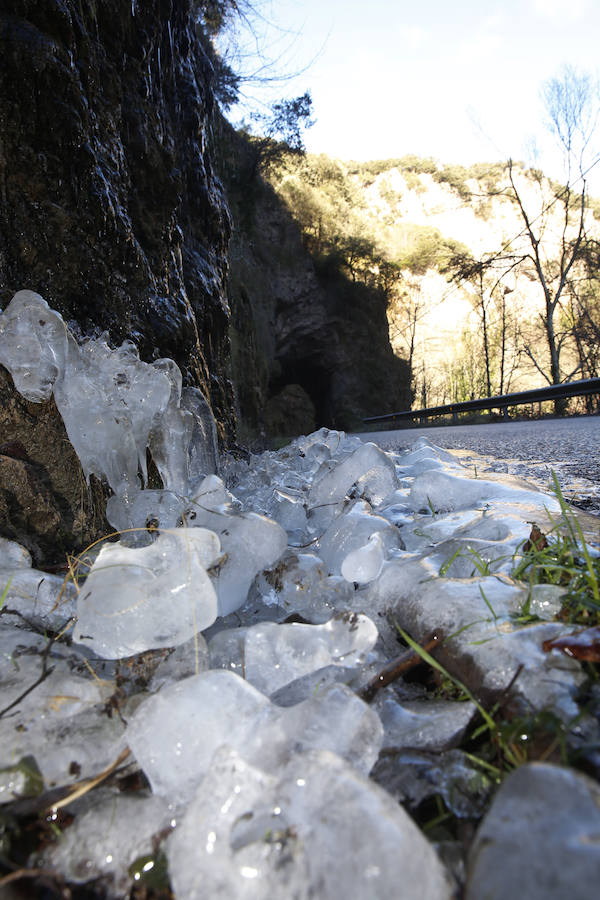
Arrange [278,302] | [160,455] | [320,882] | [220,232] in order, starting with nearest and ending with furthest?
[320,882] < [160,455] < [220,232] < [278,302]

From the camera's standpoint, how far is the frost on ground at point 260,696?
17.1 inches

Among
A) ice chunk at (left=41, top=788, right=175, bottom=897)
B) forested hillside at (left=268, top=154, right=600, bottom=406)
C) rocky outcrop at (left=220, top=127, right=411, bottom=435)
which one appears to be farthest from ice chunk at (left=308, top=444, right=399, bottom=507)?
forested hillside at (left=268, top=154, right=600, bottom=406)

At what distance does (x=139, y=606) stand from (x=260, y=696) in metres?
0.32

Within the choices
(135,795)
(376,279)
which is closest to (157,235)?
(135,795)

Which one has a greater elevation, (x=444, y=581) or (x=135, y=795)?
(x=444, y=581)

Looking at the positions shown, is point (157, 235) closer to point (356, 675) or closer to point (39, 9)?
point (39, 9)

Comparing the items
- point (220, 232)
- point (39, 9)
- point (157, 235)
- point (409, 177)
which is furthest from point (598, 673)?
point (409, 177)

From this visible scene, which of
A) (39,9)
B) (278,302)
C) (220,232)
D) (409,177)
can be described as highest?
(409,177)

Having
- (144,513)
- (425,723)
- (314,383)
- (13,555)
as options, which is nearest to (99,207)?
(144,513)

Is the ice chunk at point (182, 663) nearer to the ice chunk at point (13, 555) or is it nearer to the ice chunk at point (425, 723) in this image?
the ice chunk at point (425, 723)

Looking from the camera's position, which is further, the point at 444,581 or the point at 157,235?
the point at 157,235

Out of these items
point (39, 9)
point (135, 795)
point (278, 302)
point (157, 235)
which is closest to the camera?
point (135, 795)

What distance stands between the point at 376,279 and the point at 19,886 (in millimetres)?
20777

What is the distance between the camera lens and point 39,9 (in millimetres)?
1590
